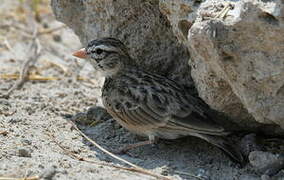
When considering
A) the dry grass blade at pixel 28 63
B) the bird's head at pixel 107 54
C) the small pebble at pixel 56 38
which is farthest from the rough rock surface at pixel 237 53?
the small pebble at pixel 56 38

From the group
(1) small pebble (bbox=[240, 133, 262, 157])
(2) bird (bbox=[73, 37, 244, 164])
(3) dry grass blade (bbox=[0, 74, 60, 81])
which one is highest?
(2) bird (bbox=[73, 37, 244, 164])

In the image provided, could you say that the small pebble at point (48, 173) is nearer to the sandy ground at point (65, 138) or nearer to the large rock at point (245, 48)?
the sandy ground at point (65, 138)

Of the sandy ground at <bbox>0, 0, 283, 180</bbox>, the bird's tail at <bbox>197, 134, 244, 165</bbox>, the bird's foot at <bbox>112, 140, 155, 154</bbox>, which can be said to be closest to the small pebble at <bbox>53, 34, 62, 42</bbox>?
the sandy ground at <bbox>0, 0, 283, 180</bbox>

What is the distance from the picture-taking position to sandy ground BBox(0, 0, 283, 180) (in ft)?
17.2

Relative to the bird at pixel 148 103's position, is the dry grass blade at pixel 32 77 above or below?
below

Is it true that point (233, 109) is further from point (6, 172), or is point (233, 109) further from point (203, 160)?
point (6, 172)

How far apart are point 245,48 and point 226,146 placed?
1130 mm

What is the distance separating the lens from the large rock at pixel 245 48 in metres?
4.62

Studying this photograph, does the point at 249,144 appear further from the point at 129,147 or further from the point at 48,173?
the point at 48,173

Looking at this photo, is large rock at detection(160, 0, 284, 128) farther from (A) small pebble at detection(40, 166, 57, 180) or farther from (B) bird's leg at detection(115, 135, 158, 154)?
(A) small pebble at detection(40, 166, 57, 180)

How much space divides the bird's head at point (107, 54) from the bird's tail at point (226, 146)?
1373 mm

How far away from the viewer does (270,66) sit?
4.77 metres

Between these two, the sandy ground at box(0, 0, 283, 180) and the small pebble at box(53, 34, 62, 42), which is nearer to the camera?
the sandy ground at box(0, 0, 283, 180)

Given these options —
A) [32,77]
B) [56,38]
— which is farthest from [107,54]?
[56,38]
